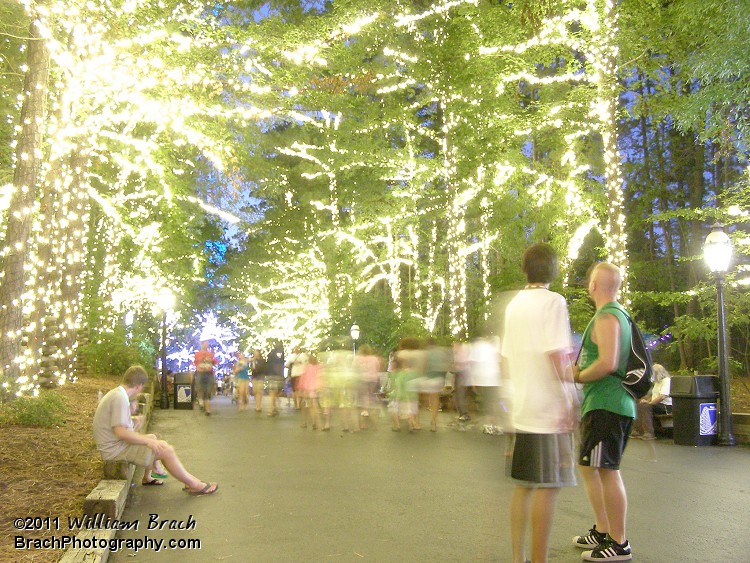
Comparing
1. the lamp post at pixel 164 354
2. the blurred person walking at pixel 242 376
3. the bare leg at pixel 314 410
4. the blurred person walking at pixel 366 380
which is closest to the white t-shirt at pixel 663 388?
the blurred person walking at pixel 366 380

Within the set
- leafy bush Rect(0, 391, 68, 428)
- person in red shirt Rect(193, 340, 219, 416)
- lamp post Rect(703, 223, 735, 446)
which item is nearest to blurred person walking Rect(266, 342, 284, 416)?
person in red shirt Rect(193, 340, 219, 416)

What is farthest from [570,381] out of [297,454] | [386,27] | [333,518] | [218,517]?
[386,27]

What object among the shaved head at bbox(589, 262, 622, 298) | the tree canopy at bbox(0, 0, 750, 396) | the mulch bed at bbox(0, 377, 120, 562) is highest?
the tree canopy at bbox(0, 0, 750, 396)

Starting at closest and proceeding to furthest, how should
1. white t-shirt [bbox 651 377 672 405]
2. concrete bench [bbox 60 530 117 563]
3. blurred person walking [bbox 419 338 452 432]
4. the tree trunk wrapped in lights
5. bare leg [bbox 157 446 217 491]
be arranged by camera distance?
1. concrete bench [bbox 60 530 117 563]
2. bare leg [bbox 157 446 217 491]
3. the tree trunk wrapped in lights
4. white t-shirt [bbox 651 377 672 405]
5. blurred person walking [bbox 419 338 452 432]

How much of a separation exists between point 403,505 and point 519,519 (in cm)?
282

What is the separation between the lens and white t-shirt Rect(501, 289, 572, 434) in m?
4.26

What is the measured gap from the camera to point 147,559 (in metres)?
5.38

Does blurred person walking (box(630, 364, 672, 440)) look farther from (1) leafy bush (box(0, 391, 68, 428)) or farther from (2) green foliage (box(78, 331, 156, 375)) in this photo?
(2) green foliage (box(78, 331, 156, 375))

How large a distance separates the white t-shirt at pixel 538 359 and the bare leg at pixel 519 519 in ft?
1.23

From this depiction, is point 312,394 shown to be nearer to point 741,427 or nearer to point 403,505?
point 741,427

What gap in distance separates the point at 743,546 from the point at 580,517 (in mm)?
1359

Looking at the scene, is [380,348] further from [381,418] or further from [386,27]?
[386,27]

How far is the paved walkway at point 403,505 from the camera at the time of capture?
216 inches

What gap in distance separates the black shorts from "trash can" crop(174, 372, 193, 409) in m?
18.0
